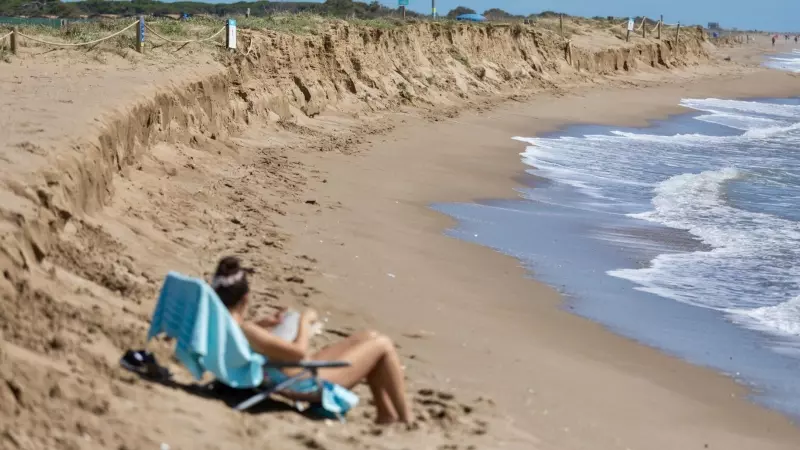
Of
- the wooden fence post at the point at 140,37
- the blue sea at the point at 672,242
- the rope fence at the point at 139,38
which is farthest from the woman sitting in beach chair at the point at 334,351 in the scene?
the wooden fence post at the point at 140,37

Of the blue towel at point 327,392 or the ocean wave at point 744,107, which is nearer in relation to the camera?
the blue towel at point 327,392

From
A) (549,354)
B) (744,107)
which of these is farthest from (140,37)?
(744,107)

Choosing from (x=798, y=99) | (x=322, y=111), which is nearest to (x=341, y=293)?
(x=322, y=111)

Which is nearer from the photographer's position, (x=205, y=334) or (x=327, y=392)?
(x=205, y=334)

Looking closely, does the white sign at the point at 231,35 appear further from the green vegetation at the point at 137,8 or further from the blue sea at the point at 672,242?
the green vegetation at the point at 137,8

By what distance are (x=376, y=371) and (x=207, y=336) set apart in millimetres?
1003

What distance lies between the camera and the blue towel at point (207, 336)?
17.8 feet

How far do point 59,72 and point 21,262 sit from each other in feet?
30.1

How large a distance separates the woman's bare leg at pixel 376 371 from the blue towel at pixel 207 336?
0.71 ft

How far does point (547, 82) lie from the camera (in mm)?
38625

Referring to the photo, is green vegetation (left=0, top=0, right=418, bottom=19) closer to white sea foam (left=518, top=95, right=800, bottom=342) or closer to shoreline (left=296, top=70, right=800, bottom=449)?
white sea foam (left=518, top=95, right=800, bottom=342)

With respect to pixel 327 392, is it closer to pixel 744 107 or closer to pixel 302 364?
pixel 302 364

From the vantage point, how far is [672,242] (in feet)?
44.0

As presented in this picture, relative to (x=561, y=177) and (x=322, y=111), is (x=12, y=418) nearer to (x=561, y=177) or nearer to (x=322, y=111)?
(x=561, y=177)
